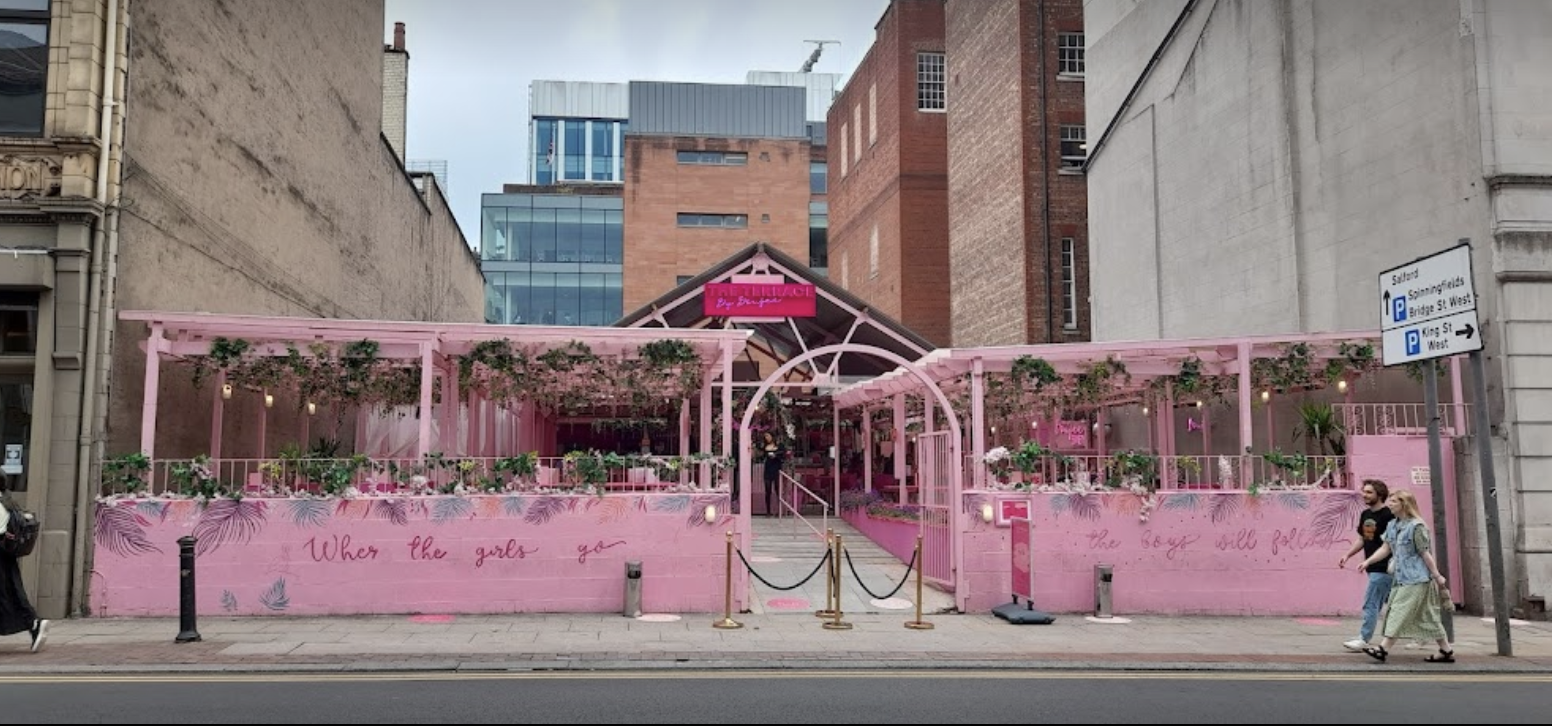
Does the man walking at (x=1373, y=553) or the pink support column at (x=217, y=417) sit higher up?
the pink support column at (x=217, y=417)

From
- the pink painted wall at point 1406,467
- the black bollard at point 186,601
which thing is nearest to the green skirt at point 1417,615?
the pink painted wall at point 1406,467

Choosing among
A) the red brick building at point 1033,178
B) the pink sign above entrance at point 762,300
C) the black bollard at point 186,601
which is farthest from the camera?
the red brick building at point 1033,178

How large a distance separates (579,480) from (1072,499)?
20.2 ft

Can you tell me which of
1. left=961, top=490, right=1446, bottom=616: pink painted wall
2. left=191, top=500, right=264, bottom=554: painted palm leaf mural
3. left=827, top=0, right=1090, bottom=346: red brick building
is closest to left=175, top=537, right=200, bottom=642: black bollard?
left=191, top=500, right=264, bottom=554: painted palm leaf mural

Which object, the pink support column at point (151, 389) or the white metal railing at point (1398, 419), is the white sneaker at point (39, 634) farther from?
the white metal railing at point (1398, 419)

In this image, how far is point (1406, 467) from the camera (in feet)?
45.0

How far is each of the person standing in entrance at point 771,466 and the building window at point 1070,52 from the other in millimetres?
12203

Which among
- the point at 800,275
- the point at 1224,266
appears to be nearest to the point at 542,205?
the point at 800,275

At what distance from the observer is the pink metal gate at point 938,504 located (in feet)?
45.8

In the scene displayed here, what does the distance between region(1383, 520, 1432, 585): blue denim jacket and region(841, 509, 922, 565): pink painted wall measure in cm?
612

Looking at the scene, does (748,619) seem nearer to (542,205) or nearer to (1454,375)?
(1454,375)

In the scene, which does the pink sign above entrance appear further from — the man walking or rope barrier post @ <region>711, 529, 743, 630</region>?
the man walking

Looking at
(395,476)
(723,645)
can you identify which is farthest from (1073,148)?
(723,645)

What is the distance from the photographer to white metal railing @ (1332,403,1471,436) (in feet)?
44.7
